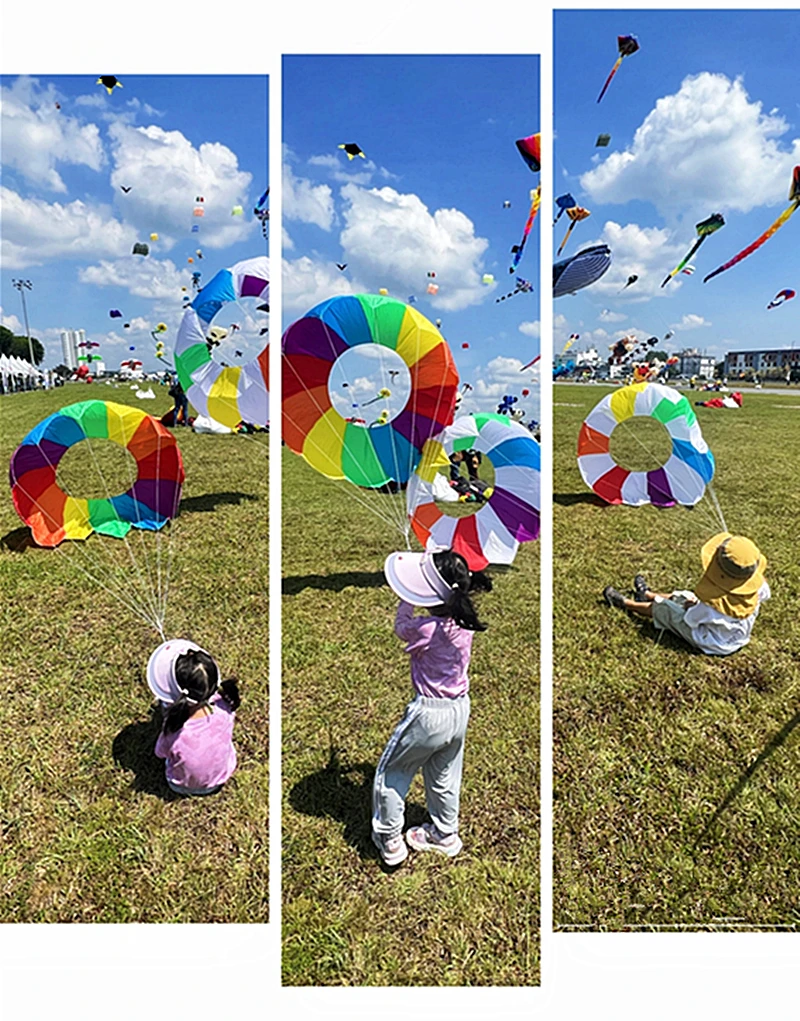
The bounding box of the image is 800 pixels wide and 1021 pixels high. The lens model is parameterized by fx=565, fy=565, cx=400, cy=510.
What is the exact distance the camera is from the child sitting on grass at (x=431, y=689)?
5.49 feet

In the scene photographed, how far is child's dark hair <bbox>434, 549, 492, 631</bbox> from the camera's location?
1650mm

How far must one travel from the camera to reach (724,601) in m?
2.71

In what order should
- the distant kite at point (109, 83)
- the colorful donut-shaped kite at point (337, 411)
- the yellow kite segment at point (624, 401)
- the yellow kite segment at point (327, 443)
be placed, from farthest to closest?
the yellow kite segment at point (624, 401) < the yellow kite segment at point (327, 443) < the colorful donut-shaped kite at point (337, 411) < the distant kite at point (109, 83)

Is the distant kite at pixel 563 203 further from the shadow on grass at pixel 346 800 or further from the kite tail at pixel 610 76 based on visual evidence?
the shadow on grass at pixel 346 800

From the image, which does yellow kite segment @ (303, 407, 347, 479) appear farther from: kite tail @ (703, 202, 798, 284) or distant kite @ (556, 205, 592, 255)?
kite tail @ (703, 202, 798, 284)

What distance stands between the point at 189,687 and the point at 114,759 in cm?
52

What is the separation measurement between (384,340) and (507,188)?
103 cm

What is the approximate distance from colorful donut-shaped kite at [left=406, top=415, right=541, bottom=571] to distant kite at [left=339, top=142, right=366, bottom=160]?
→ 163 cm

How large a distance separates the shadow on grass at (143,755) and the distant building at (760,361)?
4.12m

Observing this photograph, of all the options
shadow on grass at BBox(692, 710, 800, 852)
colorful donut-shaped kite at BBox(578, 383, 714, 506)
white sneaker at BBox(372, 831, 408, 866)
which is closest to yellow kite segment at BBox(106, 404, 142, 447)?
white sneaker at BBox(372, 831, 408, 866)

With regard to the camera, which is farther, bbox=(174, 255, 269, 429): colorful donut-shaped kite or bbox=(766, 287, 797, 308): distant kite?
bbox=(174, 255, 269, 429): colorful donut-shaped kite

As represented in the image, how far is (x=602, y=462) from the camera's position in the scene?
4512 mm

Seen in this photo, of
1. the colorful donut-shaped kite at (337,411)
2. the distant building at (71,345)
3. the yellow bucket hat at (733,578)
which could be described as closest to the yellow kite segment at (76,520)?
the distant building at (71,345)

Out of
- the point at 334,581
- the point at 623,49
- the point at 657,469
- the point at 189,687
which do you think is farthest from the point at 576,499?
the point at 189,687
